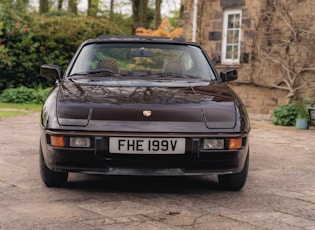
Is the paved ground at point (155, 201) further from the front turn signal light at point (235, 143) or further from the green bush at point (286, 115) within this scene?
the green bush at point (286, 115)

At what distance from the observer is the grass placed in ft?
45.9

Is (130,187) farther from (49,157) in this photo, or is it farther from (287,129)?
(287,129)

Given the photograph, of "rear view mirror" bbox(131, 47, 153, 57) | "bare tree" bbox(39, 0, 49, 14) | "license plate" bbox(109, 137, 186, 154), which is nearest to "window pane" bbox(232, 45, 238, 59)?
"rear view mirror" bbox(131, 47, 153, 57)

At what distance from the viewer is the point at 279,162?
7.77 meters

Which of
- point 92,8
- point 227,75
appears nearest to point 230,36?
point 227,75

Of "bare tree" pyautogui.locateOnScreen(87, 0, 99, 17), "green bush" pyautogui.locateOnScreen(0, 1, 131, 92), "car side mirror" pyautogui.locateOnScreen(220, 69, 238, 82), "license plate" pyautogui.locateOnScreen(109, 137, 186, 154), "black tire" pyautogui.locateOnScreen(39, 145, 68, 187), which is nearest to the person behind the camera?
"license plate" pyautogui.locateOnScreen(109, 137, 186, 154)

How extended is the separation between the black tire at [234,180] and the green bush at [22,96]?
12463 mm

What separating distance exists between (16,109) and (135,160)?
1086 cm

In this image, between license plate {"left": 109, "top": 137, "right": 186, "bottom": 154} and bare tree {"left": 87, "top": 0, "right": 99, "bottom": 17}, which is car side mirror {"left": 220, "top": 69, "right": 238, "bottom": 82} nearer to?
license plate {"left": 109, "top": 137, "right": 186, "bottom": 154}

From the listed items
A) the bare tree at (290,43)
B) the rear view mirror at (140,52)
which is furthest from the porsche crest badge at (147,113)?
the bare tree at (290,43)

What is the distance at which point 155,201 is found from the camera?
5.09m

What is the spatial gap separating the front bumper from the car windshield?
50.1 inches

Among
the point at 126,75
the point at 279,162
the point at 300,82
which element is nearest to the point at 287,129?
the point at 300,82

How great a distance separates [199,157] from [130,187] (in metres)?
0.86
